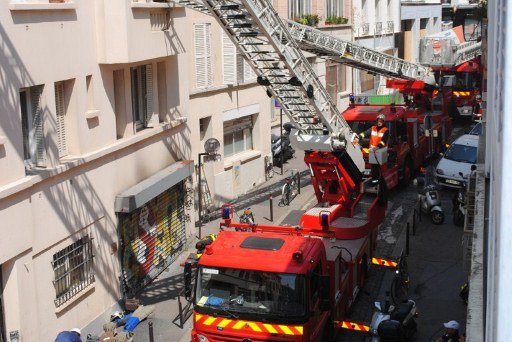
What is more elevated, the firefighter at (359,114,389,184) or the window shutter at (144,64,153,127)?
the window shutter at (144,64,153,127)

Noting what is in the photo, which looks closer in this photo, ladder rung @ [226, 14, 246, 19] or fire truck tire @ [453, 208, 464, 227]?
ladder rung @ [226, 14, 246, 19]

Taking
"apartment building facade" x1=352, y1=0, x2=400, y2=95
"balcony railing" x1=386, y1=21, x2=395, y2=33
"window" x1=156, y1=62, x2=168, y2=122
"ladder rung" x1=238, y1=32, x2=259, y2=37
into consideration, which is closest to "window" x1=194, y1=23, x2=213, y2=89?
"window" x1=156, y1=62, x2=168, y2=122

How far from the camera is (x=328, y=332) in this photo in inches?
480

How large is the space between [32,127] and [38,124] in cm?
11

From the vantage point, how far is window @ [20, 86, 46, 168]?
12469 millimetres

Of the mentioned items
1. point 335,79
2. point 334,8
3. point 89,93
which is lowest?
point 335,79

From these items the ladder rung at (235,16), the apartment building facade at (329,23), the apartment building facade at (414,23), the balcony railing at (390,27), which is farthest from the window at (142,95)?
the apartment building facade at (414,23)

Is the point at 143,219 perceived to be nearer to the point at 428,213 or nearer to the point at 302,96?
the point at 302,96

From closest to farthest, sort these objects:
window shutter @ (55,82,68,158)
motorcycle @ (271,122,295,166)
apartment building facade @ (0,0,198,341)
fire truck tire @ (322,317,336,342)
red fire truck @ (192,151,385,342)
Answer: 1. red fire truck @ (192,151,385,342)
2. apartment building facade @ (0,0,198,341)
3. fire truck tire @ (322,317,336,342)
4. window shutter @ (55,82,68,158)
5. motorcycle @ (271,122,295,166)

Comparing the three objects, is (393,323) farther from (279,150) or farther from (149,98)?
(279,150)

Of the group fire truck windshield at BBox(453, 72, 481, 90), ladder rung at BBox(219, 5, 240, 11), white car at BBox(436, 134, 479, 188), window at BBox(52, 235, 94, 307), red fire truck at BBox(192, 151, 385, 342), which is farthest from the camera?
fire truck windshield at BBox(453, 72, 481, 90)

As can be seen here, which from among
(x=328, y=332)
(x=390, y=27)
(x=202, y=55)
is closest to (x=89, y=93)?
(x=328, y=332)

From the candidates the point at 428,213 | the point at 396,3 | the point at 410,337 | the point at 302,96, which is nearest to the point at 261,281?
the point at 410,337

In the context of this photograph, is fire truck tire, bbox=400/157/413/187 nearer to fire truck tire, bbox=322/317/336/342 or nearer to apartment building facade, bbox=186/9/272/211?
apartment building facade, bbox=186/9/272/211
